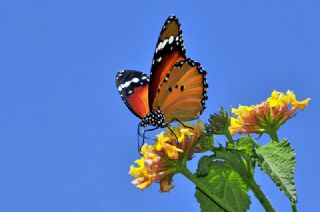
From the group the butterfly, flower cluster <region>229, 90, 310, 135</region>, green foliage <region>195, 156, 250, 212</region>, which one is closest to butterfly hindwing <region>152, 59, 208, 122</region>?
A: the butterfly

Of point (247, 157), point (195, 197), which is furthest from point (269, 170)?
point (195, 197)

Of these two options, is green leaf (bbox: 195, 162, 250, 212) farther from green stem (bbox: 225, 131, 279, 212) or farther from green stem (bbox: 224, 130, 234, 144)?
green stem (bbox: 224, 130, 234, 144)

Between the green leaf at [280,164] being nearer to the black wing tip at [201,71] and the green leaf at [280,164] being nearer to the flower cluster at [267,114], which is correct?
the flower cluster at [267,114]

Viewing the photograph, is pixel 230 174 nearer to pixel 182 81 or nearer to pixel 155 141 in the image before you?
pixel 155 141

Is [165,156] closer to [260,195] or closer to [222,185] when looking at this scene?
[222,185]

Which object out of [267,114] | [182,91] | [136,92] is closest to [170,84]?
[182,91]

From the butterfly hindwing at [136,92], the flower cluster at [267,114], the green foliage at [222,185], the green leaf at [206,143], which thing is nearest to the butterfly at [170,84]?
the butterfly hindwing at [136,92]
